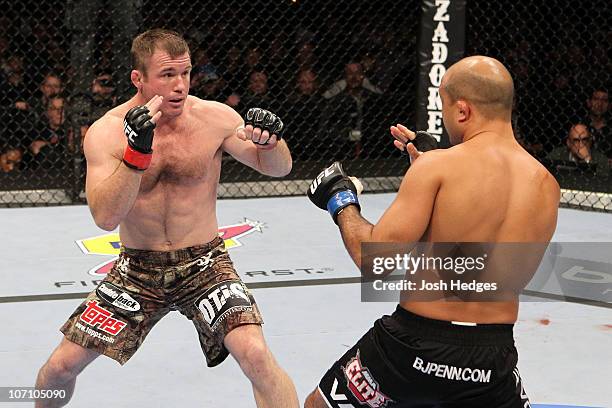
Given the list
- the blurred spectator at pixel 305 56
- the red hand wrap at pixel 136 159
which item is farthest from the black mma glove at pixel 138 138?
the blurred spectator at pixel 305 56

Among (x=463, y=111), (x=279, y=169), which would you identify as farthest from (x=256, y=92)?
(x=463, y=111)

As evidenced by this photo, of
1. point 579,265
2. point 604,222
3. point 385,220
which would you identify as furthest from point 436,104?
point 385,220

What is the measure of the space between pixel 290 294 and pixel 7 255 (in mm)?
1556

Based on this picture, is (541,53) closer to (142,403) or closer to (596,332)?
(596,332)

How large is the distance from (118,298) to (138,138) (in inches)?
20.0

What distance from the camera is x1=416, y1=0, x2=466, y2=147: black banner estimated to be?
21.0ft

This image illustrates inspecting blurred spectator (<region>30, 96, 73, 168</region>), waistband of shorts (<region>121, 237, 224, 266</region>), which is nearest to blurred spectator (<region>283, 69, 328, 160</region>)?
blurred spectator (<region>30, 96, 73, 168</region>)

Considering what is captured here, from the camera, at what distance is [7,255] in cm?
508

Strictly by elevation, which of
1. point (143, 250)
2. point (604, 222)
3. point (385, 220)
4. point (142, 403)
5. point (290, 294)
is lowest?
point (604, 222)

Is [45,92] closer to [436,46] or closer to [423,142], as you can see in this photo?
[436,46]

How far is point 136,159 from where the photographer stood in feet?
8.79

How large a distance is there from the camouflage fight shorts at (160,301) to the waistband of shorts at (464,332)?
2.06 ft

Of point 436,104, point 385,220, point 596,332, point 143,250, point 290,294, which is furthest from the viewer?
point 436,104

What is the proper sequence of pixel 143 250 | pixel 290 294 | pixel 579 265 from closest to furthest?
1. pixel 143 250
2. pixel 290 294
3. pixel 579 265
